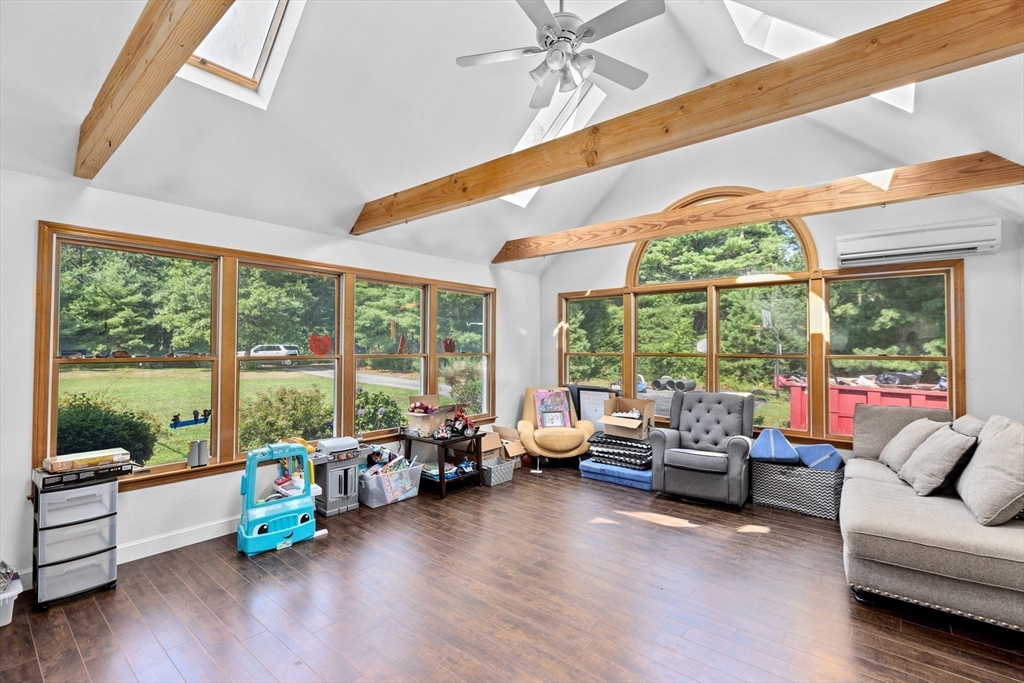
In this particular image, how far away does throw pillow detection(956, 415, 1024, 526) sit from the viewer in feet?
8.14

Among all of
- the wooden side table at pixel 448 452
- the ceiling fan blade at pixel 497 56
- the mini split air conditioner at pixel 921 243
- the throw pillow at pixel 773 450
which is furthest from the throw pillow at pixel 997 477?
the wooden side table at pixel 448 452

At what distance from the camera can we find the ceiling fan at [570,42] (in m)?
2.13

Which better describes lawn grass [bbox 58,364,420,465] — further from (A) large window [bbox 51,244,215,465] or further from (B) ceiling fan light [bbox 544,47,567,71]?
(B) ceiling fan light [bbox 544,47,567,71]

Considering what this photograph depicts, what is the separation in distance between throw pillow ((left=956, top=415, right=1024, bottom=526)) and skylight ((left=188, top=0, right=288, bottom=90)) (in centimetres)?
492

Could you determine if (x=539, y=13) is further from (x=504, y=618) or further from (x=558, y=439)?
(x=558, y=439)

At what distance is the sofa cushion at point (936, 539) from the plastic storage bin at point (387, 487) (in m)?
3.52

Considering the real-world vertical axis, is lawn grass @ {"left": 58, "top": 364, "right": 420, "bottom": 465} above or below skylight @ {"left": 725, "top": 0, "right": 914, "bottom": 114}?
below

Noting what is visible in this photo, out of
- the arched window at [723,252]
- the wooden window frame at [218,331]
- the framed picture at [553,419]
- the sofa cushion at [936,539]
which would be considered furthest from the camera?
the framed picture at [553,419]

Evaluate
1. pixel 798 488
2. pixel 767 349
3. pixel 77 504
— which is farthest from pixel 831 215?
pixel 77 504

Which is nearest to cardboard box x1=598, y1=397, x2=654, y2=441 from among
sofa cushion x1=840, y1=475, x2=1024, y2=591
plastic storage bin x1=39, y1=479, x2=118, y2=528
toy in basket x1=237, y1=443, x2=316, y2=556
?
sofa cushion x1=840, y1=475, x2=1024, y2=591

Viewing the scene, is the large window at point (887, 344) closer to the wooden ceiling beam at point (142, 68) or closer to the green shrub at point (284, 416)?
the green shrub at point (284, 416)

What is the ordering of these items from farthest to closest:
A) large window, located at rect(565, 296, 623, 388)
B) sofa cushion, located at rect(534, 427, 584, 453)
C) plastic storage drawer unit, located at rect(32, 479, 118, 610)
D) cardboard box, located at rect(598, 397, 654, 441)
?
large window, located at rect(565, 296, 623, 388)
sofa cushion, located at rect(534, 427, 584, 453)
cardboard box, located at rect(598, 397, 654, 441)
plastic storage drawer unit, located at rect(32, 479, 118, 610)

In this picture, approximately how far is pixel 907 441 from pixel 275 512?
16.0 ft

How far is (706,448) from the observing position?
4.73m
